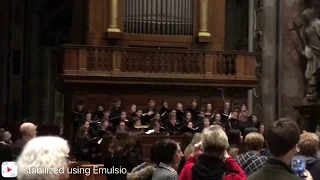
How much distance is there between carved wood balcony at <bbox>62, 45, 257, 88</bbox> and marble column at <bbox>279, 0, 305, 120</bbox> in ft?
6.94

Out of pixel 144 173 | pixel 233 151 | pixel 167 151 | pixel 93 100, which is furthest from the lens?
pixel 93 100

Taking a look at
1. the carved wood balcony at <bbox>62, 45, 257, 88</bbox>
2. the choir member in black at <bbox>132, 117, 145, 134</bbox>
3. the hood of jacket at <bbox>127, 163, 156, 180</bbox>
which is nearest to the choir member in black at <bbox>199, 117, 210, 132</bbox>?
the choir member in black at <bbox>132, 117, 145, 134</bbox>

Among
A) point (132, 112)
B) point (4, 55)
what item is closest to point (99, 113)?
point (132, 112)

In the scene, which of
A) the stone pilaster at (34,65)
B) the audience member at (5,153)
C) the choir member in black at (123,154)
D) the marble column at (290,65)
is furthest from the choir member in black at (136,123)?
the stone pilaster at (34,65)

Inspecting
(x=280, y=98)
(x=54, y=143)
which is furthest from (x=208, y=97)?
(x=54, y=143)

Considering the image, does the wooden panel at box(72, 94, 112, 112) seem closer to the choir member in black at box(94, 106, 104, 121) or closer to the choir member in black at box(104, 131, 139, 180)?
the choir member in black at box(94, 106, 104, 121)

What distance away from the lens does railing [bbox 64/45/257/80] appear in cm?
1405

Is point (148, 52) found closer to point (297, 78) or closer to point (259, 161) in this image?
point (297, 78)

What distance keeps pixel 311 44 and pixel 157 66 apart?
4.09m

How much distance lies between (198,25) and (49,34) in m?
10.0

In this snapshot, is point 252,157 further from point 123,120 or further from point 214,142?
point 123,120

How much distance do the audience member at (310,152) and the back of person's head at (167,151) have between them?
→ 1041 mm

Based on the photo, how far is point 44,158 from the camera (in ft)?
10.2

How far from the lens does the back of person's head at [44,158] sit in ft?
10.1
